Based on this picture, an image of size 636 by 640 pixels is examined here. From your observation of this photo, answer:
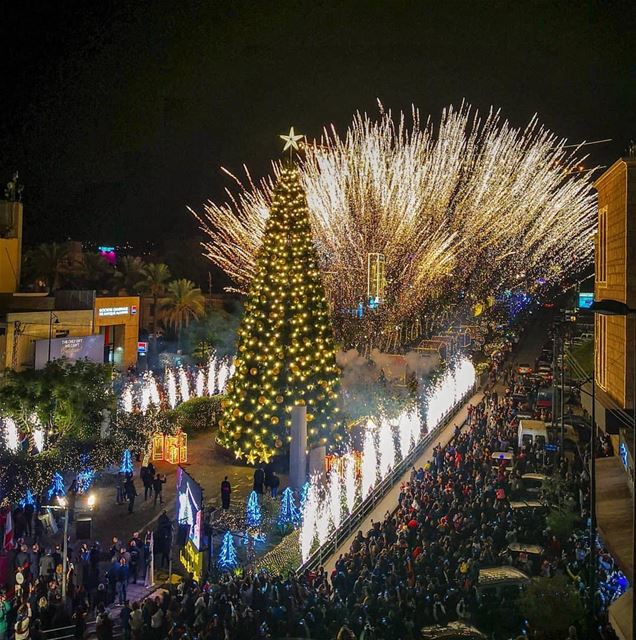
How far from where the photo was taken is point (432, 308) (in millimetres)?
51656

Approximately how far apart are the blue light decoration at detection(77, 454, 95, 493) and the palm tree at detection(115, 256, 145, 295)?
30999mm

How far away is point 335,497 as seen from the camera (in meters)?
19.0

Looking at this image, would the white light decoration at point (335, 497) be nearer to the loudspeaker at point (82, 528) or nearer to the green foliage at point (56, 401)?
the loudspeaker at point (82, 528)

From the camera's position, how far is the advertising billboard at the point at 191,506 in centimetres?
1409

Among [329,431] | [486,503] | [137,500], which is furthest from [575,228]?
[137,500]

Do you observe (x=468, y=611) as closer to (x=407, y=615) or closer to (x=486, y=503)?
(x=407, y=615)

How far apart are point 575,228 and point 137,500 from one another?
95.1ft

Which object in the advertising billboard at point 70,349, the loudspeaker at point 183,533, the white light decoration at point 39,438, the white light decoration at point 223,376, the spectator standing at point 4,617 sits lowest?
the spectator standing at point 4,617


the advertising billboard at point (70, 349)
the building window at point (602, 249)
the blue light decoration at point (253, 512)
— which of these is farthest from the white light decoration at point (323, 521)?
the advertising billboard at point (70, 349)

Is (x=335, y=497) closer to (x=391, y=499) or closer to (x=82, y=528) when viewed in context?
(x=391, y=499)

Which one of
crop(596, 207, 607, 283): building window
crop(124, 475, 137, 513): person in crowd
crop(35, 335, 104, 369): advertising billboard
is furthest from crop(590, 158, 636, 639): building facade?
crop(35, 335, 104, 369): advertising billboard

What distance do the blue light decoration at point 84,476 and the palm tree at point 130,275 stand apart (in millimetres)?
30999

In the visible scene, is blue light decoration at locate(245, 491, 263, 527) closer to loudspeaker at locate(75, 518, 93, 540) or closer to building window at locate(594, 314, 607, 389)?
loudspeaker at locate(75, 518, 93, 540)

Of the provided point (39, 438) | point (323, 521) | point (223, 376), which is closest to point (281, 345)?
point (323, 521)
